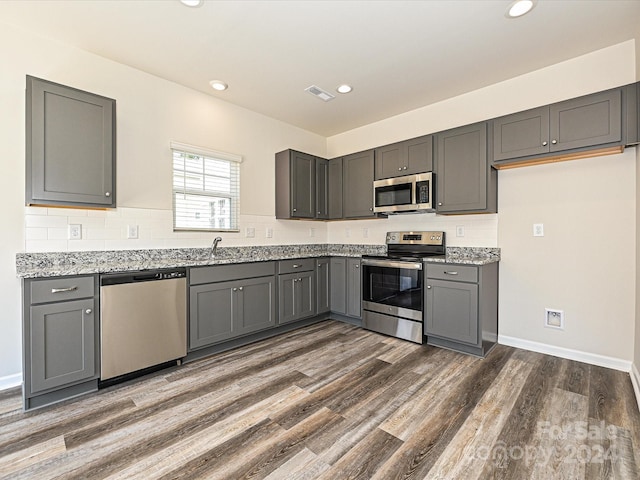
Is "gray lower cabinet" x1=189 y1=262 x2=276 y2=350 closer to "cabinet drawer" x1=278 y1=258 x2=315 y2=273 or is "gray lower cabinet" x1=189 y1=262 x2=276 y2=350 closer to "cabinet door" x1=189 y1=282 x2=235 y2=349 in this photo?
"cabinet door" x1=189 y1=282 x2=235 y2=349

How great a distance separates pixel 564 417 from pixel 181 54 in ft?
13.0

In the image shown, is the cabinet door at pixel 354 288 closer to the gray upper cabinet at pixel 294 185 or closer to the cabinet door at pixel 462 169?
the gray upper cabinet at pixel 294 185

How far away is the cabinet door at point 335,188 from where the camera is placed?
4391 millimetres

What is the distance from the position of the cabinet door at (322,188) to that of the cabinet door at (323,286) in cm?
73

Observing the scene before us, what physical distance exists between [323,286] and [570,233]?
2.69 metres

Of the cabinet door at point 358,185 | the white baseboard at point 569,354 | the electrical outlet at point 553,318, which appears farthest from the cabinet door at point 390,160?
the white baseboard at point 569,354

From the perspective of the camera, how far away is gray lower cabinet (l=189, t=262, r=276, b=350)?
2.82 metres

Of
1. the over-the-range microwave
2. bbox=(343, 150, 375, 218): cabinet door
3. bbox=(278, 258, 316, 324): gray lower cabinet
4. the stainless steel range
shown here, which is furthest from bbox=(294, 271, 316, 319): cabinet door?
the over-the-range microwave

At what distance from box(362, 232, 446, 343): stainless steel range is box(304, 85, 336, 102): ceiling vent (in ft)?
6.15

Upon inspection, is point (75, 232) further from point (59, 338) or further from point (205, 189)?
point (205, 189)

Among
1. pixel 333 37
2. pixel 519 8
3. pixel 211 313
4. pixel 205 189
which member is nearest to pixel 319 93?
pixel 333 37

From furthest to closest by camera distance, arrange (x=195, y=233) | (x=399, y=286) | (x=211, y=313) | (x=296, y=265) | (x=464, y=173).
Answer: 1. (x=296, y=265)
2. (x=399, y=286)
3. (x=195, y=233)
4. (x=464, y=173)
5. (x=211, y=313)

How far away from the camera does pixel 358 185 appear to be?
4.17m

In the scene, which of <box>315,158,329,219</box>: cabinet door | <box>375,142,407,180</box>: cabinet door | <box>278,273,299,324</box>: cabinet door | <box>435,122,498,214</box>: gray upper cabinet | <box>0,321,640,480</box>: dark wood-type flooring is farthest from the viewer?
<box>315,158,329,219</box>: cabinet door
